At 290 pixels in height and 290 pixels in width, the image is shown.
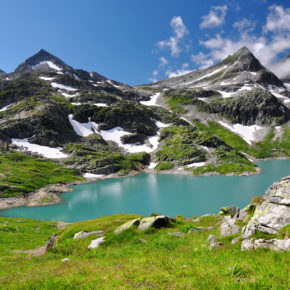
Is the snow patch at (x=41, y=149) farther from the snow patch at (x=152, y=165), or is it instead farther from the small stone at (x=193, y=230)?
the small stone at (x=193, y=230)

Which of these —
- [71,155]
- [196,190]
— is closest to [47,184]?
[71,155]

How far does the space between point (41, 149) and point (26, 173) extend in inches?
2195

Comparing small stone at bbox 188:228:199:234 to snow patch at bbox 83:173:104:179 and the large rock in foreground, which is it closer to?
the large rock in foreground

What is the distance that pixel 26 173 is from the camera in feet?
363

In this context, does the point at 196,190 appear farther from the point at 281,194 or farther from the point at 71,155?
the point at 71,155

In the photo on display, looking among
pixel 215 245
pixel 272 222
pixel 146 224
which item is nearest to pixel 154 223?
pixel 146 224

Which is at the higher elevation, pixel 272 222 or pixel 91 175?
A: pixel 272 222

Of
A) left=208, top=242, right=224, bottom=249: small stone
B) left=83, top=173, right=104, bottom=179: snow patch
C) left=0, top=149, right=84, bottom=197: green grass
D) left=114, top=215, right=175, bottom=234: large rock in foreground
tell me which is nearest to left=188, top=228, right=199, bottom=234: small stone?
left=114, top=215, right=175, bottom=234: large rock in foreground

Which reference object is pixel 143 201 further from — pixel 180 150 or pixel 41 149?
pixel 41 149

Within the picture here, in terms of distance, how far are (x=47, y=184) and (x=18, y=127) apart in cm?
9318

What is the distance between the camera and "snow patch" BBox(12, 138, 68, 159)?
156 meters

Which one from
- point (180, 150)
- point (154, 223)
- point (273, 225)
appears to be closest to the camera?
point (273, 225)

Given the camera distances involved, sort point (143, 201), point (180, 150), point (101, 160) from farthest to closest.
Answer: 1. point (180, 150)
2. point (101, 160)
3. point (143, 201)

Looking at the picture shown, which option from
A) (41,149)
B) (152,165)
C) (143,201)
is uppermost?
(41,149)
